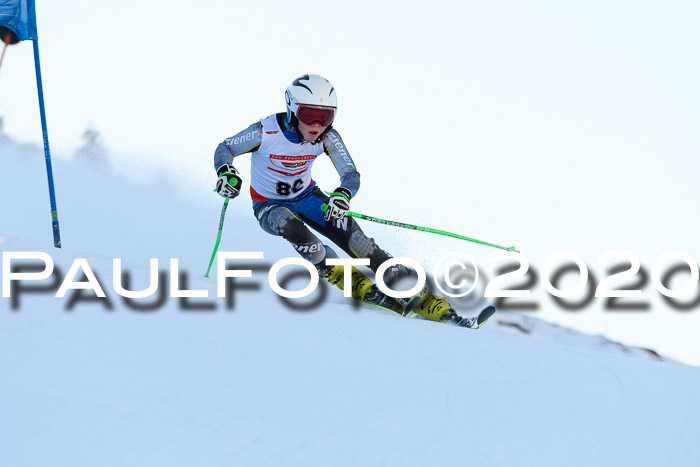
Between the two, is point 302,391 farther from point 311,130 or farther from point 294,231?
point 311,130

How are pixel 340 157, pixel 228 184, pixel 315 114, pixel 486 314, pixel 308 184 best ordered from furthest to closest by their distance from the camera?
pixel 308 184, pixel 340 157, pixel 486 314, pixel 315 114, pixel 228 184

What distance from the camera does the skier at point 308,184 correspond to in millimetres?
4684

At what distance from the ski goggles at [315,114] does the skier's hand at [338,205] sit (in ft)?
1.74

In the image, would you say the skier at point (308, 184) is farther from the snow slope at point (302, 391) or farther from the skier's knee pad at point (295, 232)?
the snow slope at point (302, 391)

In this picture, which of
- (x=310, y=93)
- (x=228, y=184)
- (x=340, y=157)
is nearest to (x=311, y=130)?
(x=310, y=93)

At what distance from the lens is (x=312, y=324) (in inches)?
132

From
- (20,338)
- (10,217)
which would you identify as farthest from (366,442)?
(10,217)

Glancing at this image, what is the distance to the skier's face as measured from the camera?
186 inches

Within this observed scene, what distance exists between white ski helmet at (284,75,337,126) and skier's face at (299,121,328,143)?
0.12 m

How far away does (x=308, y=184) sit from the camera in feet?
17.2

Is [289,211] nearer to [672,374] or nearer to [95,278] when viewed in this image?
[95,278]

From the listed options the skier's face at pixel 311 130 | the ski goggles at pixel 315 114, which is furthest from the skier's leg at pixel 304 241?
the ski goggles at pixel 315 114

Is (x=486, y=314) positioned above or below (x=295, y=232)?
below

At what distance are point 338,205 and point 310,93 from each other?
2.77 ft
